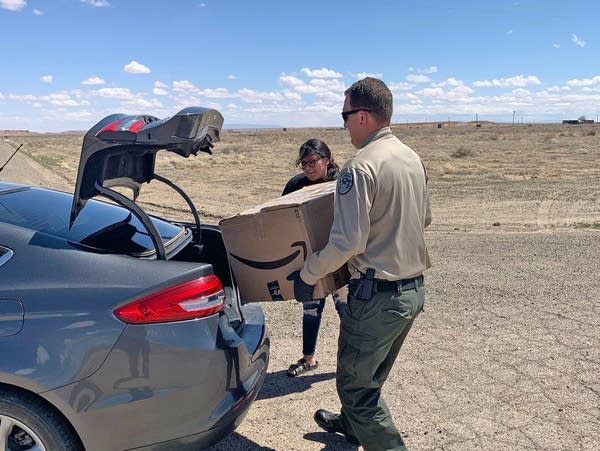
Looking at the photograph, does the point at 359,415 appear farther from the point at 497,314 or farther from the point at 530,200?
the point at 530,200

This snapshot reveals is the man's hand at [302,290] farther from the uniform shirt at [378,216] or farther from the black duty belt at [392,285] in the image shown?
the black duty belt at [392,285]

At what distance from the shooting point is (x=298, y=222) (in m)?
2.82

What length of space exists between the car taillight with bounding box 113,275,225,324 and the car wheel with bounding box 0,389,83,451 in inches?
20.2

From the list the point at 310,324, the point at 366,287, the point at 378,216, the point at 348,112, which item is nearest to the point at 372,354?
the point at 366,287

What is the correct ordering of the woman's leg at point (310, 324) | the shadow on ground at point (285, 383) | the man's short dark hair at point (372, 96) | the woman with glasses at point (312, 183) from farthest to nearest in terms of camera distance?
the woman's leg at point (310, 324) → the woman with glasses at point (312, 183) → the shadow on ground at point (285, 383) → the man's short dark hair at point (372, 96)

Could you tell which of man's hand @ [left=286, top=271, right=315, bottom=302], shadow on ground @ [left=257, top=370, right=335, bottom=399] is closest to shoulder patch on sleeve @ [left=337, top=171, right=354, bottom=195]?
man's hand @ [left=286, top=271, right=315, bottom=302]

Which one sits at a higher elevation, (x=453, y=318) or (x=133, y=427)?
(x=133, y=427)

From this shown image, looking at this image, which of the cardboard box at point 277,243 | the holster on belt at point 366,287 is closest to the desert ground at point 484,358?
the cardboard box at point 277,243

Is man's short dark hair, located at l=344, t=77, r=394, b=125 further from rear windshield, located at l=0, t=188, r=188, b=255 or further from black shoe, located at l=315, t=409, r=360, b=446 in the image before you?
black shoe, located at l=315, t=409, r=360, b=446

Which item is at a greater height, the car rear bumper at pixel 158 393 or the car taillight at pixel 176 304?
the car taillight at pixel 176 304

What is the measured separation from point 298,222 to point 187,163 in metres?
29.1

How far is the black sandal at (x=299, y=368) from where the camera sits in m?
4.24

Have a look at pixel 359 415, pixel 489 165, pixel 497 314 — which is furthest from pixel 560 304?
pixel 489 165

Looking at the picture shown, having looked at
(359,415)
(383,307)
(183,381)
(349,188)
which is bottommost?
(359,415)
